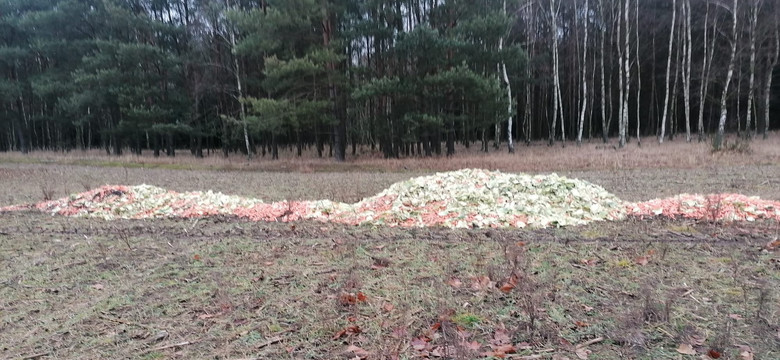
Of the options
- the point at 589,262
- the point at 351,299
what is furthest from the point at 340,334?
the point at 589,262

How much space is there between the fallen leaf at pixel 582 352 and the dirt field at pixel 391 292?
1cm

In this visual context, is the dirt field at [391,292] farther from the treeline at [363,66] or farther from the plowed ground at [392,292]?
the treeline at [363,66]

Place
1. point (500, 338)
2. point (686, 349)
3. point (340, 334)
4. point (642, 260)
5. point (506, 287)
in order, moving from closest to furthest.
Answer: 1. point (686, 349)
2. point (500, 338)
3. point (340, 334)
4. point (506, 287)
5. point (642, 260)

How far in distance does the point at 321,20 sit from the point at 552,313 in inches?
808

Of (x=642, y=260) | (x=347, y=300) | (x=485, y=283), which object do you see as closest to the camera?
(x=347, y=300)

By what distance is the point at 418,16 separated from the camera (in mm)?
24031

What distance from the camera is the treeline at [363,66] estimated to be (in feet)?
68.2

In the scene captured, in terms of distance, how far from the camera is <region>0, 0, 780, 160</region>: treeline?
2080 cm

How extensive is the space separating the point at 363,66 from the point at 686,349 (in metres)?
21.7

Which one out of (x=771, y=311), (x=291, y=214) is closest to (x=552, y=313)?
(x=771, y=311)

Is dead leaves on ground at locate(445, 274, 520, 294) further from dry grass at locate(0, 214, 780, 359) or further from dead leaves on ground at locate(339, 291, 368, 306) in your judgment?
dead leaves on ground at locate(339, 291, 368, 306)

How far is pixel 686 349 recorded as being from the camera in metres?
2.92

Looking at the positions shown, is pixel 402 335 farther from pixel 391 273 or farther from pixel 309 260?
pixel 309 260

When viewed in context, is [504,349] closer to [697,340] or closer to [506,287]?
[506,287]
